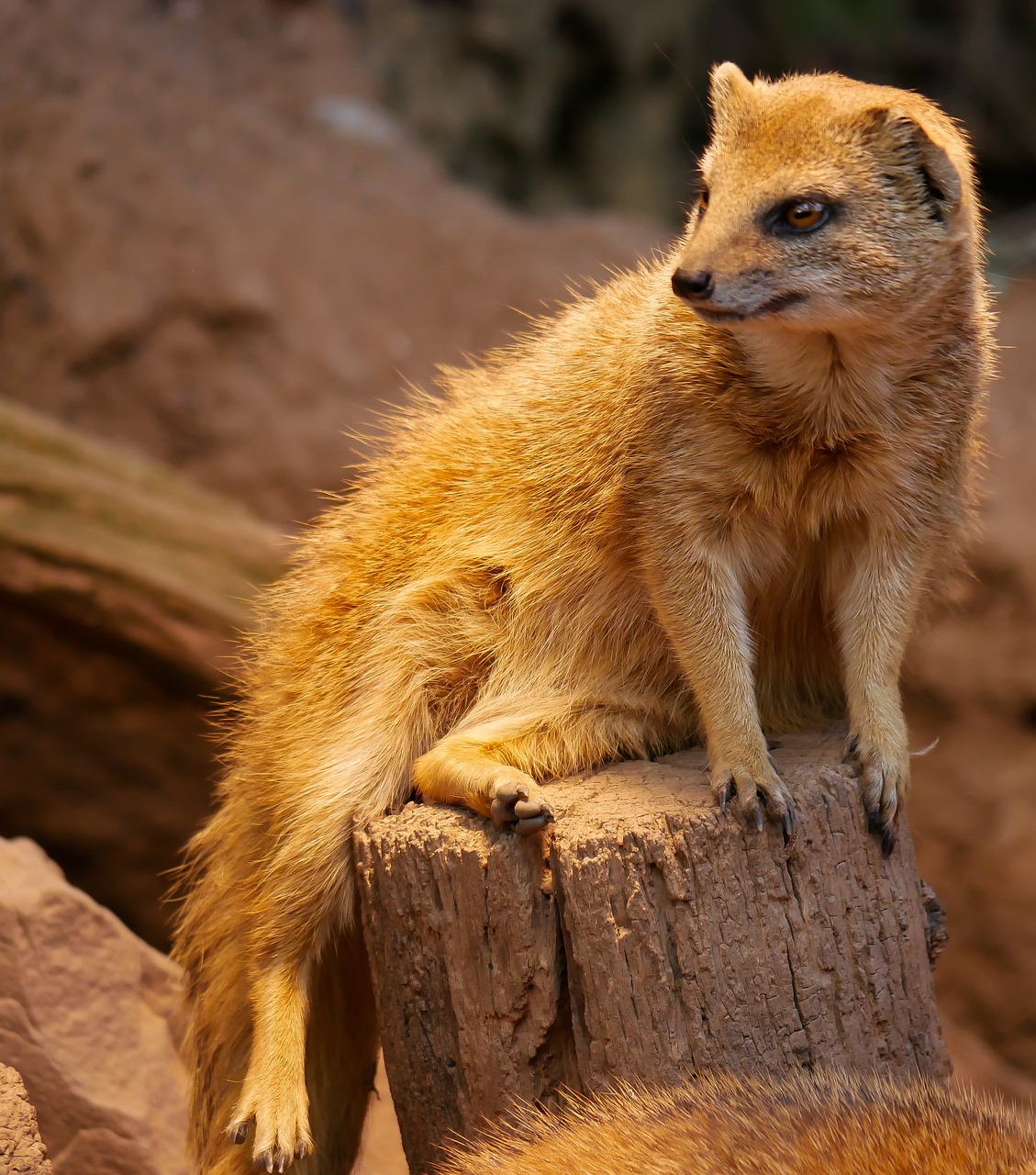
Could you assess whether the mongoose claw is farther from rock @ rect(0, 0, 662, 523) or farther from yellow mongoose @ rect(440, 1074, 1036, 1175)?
rock @ rect(0, 0, 662, 523)

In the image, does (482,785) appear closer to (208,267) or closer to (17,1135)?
(17,1135)

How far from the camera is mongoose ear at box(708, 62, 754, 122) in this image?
2230 millimetres

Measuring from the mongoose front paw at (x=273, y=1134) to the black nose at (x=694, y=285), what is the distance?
1482mm

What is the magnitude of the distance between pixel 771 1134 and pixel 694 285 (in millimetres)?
1231

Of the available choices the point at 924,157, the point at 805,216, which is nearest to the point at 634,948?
the point at 805,216

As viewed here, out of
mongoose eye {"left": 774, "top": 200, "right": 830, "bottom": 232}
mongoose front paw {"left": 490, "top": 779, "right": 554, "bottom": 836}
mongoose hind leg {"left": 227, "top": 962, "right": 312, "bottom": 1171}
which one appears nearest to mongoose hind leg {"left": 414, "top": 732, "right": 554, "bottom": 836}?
mongoose front paw {"left": 490, "top": 779, "right": 554, "bottom": 836}

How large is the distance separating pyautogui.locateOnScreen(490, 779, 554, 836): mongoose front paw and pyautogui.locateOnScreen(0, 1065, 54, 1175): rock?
885mm

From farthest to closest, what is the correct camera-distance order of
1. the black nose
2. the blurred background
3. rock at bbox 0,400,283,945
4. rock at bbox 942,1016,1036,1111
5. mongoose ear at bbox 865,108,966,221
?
rock at bbox 942,1016,1036,1111, the blurred background, rock at bbox 0,400,283,945, mongoose ear at bbox 865,108,966,221, the black nose

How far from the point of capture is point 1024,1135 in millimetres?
1931

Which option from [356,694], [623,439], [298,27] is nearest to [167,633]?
[356,694]

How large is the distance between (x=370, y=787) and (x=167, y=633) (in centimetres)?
168

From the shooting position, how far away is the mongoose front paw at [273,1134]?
2188 millimetres

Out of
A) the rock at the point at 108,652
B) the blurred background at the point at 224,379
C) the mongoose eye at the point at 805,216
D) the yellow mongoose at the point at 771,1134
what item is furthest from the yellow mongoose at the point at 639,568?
the blurred background at the point at 224,379

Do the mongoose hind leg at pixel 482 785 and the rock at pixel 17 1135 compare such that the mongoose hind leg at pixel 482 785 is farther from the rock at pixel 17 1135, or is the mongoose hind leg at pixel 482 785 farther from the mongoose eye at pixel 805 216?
the mongoose eye at pixel 805 216
